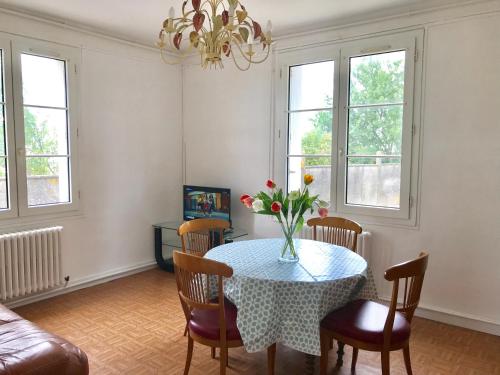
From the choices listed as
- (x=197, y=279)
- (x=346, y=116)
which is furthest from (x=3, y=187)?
(x=346, y=116)

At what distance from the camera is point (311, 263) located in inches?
98.1

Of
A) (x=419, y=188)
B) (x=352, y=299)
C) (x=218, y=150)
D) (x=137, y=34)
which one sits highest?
(x=137, y=34)

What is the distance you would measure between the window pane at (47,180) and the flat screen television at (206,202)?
1331 mm

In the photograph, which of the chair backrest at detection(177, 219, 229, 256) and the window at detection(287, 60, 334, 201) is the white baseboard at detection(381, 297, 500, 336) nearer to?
the window at detection(287, 60, 334, 201)

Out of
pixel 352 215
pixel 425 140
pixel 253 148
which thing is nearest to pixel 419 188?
pixel 425 140

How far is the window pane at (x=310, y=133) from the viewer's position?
13.0ft

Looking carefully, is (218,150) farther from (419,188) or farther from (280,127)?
(419,188)

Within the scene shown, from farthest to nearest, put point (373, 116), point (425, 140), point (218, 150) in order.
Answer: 1. point (218, 150)
2. point (373, 116)
3. point (425, 140)

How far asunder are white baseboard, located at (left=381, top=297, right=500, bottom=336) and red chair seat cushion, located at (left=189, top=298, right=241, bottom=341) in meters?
1.99

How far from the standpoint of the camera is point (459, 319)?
3330mm

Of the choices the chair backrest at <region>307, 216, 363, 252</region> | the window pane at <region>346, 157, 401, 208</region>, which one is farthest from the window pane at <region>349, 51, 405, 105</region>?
the chair backrest at <region>307, 216, 363, 252</region>

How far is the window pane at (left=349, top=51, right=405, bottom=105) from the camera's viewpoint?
3.53 metres

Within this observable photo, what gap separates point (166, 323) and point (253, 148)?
2.10 metres

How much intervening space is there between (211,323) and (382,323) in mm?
976
